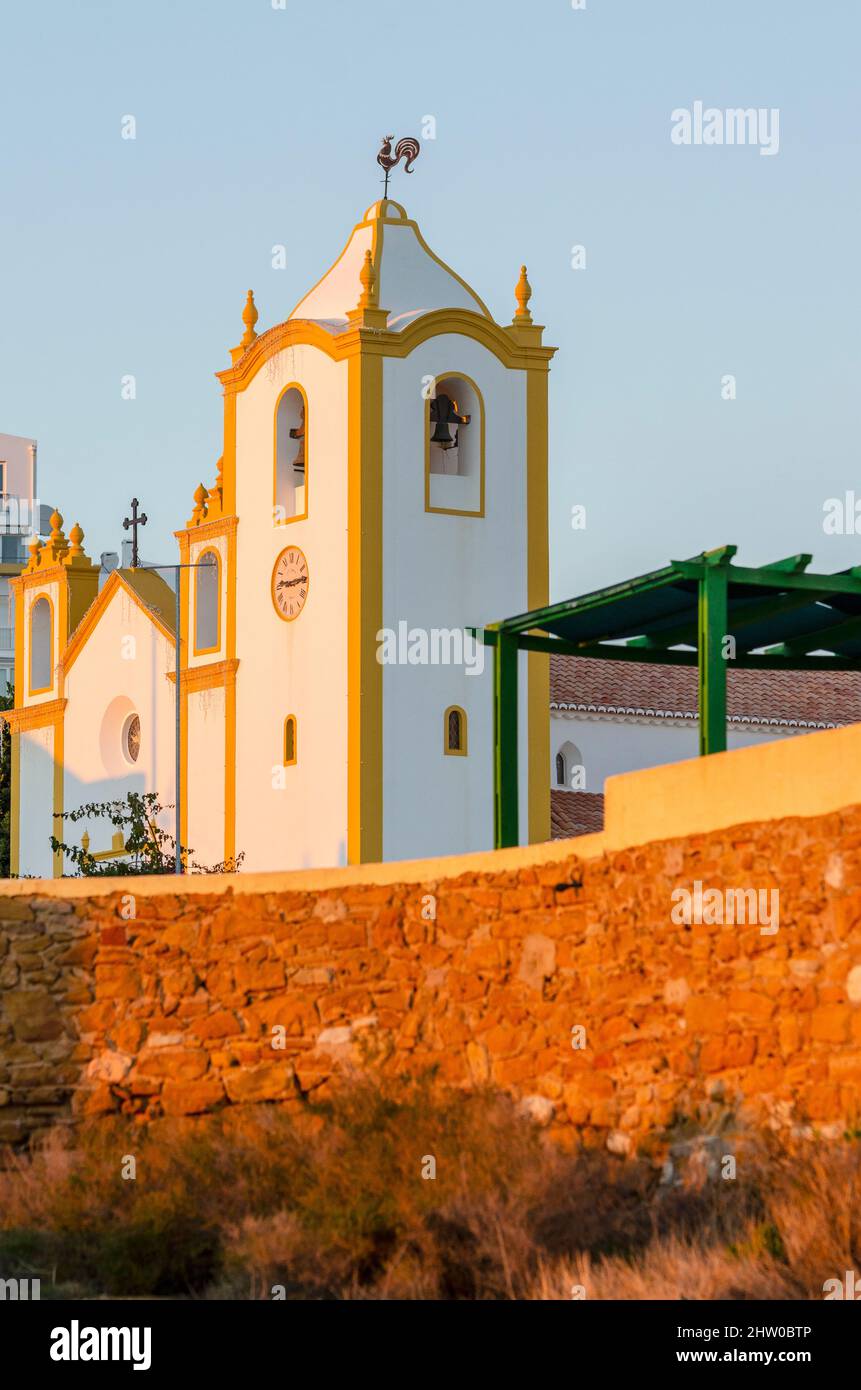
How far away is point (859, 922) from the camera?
15.1 meters

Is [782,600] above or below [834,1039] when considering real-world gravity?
above

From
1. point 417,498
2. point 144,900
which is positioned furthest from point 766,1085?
point 417,498

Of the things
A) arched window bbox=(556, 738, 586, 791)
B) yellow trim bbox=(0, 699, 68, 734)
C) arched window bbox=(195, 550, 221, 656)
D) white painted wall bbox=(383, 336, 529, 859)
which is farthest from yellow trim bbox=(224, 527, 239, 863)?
yellow trim bbox=(0, 699, 68, 734)

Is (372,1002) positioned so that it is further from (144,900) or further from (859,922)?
(859,922)

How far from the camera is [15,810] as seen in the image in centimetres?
5281

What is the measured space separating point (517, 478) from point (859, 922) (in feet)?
92.6

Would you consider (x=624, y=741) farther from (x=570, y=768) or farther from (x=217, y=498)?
(x=217, y=498)

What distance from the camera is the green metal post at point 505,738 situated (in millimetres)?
21438

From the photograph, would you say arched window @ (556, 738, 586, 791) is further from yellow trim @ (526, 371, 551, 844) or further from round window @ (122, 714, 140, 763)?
round window @ (122, 714, 140, 763)

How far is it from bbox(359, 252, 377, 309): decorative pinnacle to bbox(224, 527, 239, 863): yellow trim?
508cm

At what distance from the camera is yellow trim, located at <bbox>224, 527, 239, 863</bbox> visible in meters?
44.2

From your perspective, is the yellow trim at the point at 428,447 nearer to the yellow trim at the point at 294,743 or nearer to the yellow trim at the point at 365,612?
the yellow trim at the point at 365,612

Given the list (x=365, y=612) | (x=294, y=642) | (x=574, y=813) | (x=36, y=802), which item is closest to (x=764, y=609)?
(x=365, y=612)

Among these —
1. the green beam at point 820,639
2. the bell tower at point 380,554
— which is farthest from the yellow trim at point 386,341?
the green beam at point 820,639
